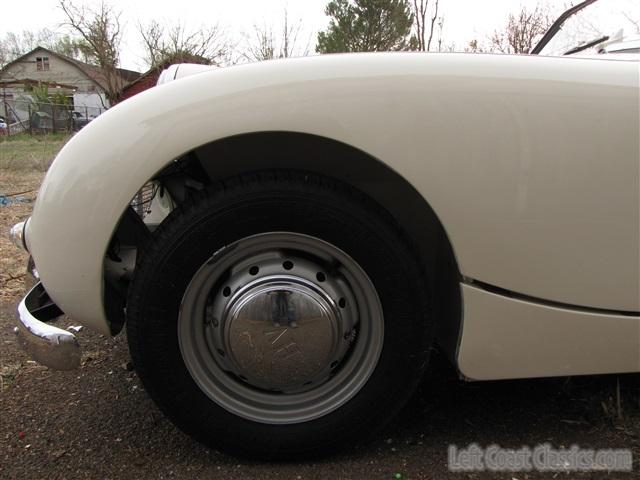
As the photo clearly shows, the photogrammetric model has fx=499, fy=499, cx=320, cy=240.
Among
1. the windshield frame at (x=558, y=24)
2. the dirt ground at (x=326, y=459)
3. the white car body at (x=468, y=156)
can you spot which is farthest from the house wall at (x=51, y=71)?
the white car body at (x=468, y=156)

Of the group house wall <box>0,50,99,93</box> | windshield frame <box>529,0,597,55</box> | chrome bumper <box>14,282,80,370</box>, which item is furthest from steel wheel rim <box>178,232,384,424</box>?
house wall <box>0,50,99,93</box>

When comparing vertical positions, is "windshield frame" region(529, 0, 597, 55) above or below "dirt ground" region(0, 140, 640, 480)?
above

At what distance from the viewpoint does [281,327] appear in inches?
57.9

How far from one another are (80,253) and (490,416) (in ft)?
4.87

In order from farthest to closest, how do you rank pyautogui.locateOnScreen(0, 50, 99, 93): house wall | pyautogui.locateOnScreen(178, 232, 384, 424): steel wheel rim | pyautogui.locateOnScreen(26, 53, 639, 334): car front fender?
pyautogui.locateOnScreen(0, 50, 99, 93): house wall, pyautogui.locateOnScreen(178, 232, 384, 424): steel wheel rim, pyautogui.locateOnScreen(26, 53, 639, 334): car front fender

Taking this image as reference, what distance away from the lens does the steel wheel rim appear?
1.47 metres

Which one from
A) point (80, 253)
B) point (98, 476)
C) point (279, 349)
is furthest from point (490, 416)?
point (80, 253)

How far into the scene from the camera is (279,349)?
4.87 ft

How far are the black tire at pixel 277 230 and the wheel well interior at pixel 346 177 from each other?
0.34 feet

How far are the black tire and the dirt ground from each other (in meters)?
0.12

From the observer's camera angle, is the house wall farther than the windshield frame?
Yes

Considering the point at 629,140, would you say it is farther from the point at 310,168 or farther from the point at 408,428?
the point at 408,428

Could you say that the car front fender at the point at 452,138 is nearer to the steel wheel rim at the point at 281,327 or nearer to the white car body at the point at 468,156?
the white car body at the point at 468,156

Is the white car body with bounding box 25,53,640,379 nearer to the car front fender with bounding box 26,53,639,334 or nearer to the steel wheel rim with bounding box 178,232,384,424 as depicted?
the car front fender with bounding box 26,53,639,334
